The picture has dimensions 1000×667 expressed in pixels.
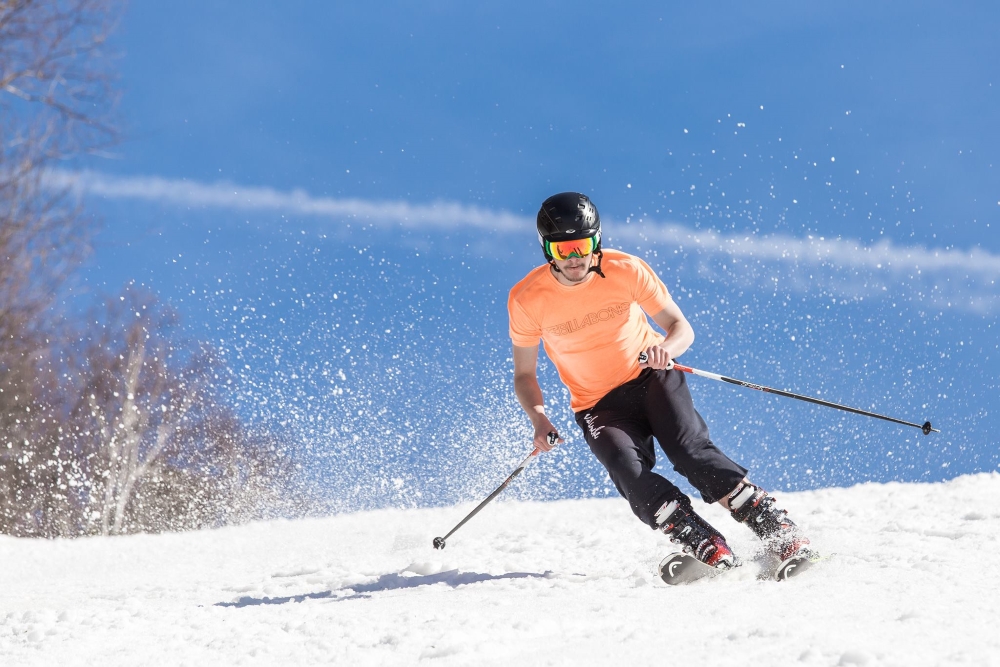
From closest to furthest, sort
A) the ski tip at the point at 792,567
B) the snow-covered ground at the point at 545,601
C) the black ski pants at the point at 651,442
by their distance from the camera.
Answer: the snow-covered ground at the point at 545,601 → the ski tip at the point at 792,567 → the black ski pants at the point at 651,442

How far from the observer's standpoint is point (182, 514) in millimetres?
16891

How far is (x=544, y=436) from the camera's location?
4.42 meters

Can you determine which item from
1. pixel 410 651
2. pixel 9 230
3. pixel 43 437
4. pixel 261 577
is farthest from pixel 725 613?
pixel 43 437

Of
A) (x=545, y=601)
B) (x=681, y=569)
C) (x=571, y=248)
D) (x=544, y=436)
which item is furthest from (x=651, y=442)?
(x=545, y=601)

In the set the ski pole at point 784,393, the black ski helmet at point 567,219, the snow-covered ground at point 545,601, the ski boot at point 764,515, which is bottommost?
the snow-covered ground at point 545,601

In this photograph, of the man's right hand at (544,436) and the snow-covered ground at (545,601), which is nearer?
the snow-covered ground at (545,601)

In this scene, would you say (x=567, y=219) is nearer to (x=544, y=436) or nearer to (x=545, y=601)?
(x=544, y=436)

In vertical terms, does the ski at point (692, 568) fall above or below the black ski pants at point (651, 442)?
below

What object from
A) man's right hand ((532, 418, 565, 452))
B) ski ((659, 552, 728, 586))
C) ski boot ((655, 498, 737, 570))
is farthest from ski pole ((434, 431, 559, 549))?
ski ((659, 552, 728, 586))

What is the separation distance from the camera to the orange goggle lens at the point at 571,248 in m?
4.27

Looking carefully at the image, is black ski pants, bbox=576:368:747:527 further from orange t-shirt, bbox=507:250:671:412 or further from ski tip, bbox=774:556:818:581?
ski tip, bbox=774:556:818:581

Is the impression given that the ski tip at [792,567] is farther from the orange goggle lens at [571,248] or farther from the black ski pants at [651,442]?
the orange goggle lens at [571,248]

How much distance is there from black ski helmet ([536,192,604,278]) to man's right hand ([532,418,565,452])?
34.9 inches

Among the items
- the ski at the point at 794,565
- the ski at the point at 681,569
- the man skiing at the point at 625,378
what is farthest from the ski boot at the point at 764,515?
the ski at the point at 681,569
